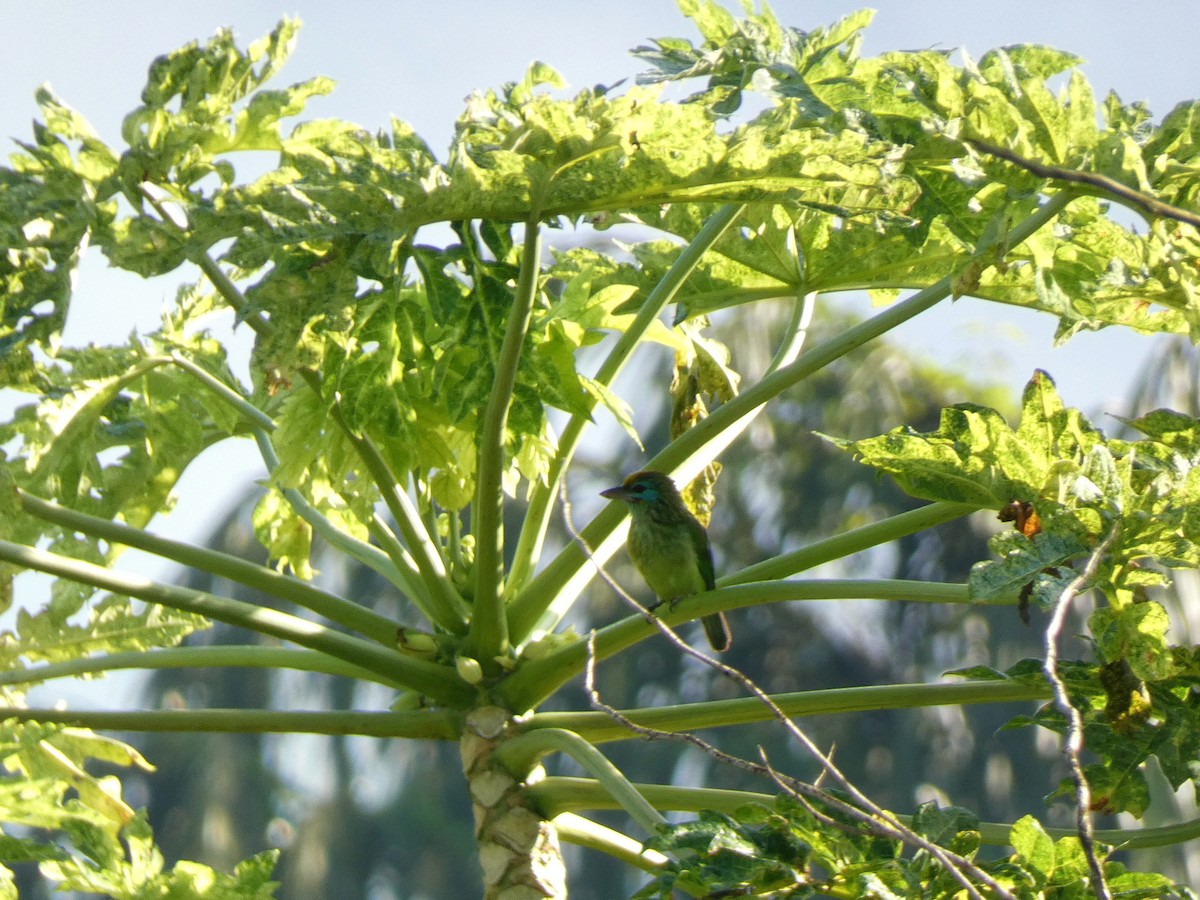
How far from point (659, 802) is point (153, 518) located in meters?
1.44

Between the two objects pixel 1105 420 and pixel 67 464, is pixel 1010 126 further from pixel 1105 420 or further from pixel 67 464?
pixel 1105 420

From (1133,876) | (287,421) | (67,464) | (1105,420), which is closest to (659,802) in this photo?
(1133,876)

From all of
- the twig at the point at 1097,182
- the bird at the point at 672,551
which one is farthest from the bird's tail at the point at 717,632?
the twig at the point at 1097,182

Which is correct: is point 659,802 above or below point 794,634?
above

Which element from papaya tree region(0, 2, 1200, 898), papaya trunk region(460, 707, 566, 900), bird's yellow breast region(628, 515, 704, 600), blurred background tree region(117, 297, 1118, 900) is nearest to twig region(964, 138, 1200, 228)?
papaya tree region(0, 2, 1200, 898)

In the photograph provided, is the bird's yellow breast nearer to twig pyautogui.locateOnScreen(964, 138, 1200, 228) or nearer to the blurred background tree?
twig pyautogui.locateOnScreen(964, 138, 1200, 228)

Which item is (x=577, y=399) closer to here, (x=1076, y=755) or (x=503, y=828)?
(x=503, y=828)

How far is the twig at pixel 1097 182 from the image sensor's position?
2.13m

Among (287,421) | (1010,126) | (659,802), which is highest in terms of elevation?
(1010,126)

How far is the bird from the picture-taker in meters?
3.73

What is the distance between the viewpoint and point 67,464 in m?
2.96

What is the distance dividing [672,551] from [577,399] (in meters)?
1.42

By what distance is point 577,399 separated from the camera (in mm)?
2748

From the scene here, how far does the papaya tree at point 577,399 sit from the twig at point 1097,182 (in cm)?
1
